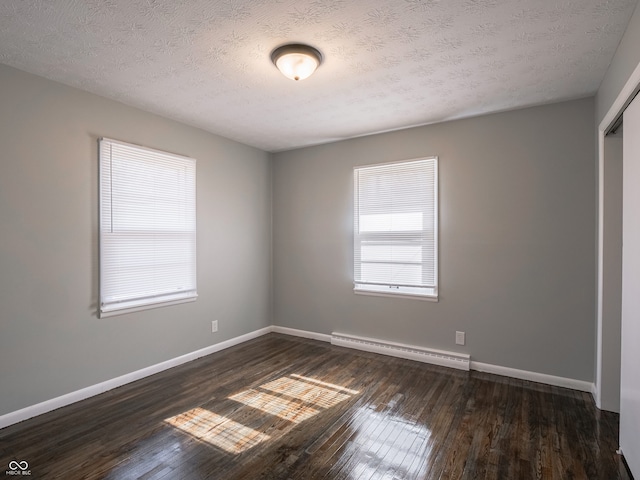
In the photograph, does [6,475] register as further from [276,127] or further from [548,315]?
[548,315]

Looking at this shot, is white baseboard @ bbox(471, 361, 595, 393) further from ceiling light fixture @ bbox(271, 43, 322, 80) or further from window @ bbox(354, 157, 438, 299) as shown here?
ceiling light fixture @ bbox(271, 43, 322, 80)

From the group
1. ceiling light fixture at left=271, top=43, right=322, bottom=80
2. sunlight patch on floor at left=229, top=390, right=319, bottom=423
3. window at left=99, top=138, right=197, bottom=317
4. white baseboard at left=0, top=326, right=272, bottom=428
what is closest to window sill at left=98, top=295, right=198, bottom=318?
window at left=99, top=138, right=197, bottom=317

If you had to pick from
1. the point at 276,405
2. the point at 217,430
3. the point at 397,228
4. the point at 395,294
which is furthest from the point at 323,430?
the point at 397,228

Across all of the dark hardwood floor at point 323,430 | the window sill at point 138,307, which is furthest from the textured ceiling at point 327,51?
the dark hardwood floor at point 323,430

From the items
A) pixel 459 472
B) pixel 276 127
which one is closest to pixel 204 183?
pixel 276 127

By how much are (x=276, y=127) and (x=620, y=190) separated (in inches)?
124

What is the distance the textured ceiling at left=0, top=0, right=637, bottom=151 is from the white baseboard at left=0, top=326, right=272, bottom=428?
8.35 ft

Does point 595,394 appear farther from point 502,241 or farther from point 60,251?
point 60,251

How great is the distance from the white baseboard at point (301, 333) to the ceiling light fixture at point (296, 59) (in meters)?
3.25

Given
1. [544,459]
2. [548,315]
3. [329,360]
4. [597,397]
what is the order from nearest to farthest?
[544,459] < [597,397] < [548,315] < [329,360]

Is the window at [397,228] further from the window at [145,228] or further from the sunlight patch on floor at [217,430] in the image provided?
the sunlight patch on floor at [217,430]

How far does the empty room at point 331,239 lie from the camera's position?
6.52ft

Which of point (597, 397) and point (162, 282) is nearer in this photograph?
point (597, 397)

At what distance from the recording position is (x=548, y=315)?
312 cm
